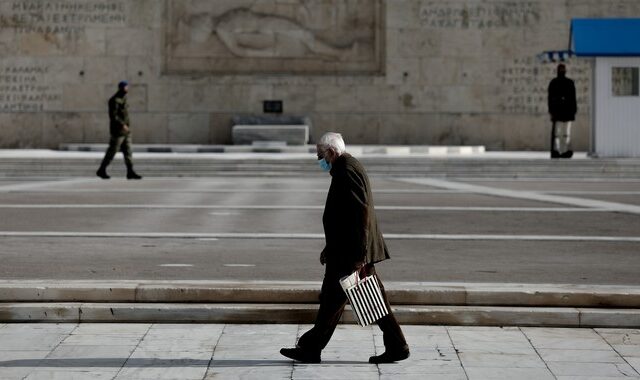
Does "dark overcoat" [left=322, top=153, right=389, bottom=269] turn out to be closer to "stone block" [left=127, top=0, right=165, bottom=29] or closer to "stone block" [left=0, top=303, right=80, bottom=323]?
"stone block" [left=0, top=303, right=80, bottom=323]

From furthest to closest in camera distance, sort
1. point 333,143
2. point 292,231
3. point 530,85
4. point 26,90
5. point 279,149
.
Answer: point 26,90 < point 530,85 < point 279,149 < point 292,231 < point 333,143

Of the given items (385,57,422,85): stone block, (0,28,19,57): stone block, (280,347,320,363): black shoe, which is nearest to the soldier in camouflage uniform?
(0,28,19,57): stone block

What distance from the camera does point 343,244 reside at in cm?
860

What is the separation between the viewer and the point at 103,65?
3616 cm

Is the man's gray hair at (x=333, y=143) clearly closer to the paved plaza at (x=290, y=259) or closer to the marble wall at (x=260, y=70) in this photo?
the paved plaza at (x=290, y=259)

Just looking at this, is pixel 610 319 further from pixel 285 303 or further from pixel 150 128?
pixel 150 128

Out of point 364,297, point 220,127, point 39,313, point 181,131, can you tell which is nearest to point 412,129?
point 220,127

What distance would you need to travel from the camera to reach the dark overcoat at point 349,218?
28.1ft

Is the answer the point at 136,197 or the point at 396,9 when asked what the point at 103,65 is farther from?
the point at 136,197

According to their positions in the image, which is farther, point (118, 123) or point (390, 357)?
point (118, 123)

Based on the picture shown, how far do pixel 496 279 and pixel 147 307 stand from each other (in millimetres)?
3292

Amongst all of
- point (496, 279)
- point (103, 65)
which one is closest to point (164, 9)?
point (103, 65)

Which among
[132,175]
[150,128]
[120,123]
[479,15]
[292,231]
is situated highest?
[479,15]

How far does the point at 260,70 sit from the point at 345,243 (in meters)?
27.9
